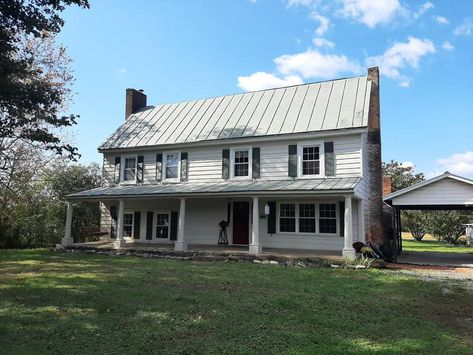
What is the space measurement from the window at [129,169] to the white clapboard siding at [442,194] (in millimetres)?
13335

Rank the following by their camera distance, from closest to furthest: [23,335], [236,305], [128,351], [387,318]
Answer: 1. [128,351]
2. [23,335]
3. [387,318]
4. [236,305]

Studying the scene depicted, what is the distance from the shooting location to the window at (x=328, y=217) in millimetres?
16375

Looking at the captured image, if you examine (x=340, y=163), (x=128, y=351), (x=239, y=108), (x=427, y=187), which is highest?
(x=239, y=108)

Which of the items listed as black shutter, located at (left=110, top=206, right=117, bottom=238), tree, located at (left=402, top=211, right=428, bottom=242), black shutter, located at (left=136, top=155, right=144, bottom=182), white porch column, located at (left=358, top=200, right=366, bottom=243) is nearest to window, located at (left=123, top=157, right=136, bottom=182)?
black shutter, located at (left=136, top=155, right=144, bottom=182)

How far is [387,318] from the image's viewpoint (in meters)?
7.16

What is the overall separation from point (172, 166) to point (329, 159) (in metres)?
8.08

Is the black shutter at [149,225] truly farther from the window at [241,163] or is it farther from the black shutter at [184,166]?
the window at [241,163]

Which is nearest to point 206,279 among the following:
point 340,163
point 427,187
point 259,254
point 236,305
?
point 236,305

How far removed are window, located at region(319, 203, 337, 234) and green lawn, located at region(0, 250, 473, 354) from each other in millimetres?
4298

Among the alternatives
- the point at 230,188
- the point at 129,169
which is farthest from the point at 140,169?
the point at 230,188

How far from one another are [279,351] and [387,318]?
2851mm

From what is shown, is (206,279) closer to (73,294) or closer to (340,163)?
(73,294)

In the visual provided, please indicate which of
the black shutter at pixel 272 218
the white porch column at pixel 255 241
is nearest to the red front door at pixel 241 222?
the black shutter at pixel 272 218

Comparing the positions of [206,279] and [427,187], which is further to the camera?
[427,187]
